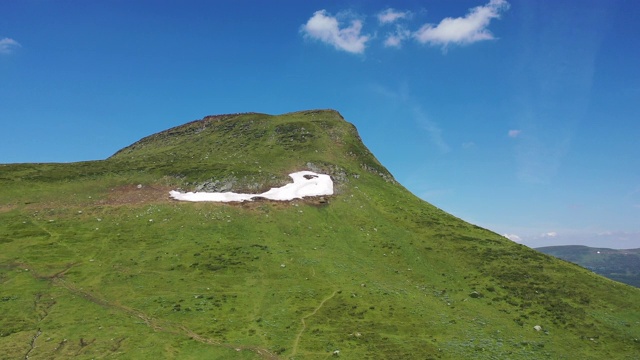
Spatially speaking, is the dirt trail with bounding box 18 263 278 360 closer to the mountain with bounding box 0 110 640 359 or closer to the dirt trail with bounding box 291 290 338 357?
the mountain with bounding box 0 110 640 359

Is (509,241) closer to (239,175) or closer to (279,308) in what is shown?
(279,308)

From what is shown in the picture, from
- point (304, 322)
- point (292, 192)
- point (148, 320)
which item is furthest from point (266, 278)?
point (292, 192)

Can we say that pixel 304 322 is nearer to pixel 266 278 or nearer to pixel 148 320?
pixel 266 278

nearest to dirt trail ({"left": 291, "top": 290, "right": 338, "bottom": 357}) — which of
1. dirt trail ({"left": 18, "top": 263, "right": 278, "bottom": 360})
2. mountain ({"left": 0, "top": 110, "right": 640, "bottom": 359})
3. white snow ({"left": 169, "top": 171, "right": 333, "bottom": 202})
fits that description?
mountain ({"left": 0, "top": 110, "right": 640, "bottom": 359})

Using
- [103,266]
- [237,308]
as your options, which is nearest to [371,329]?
[237,308]

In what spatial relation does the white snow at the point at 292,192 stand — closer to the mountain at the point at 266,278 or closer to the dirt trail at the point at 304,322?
the mountain at the point at 266,278
